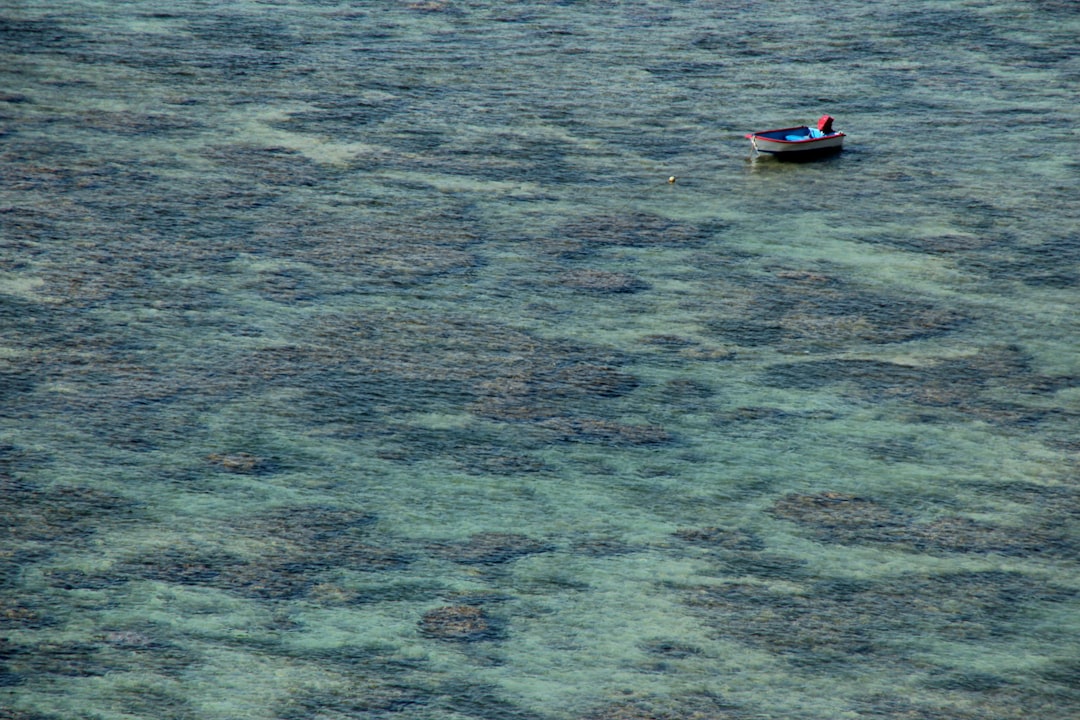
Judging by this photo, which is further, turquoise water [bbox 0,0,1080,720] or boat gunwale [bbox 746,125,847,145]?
boat gunwale [bbox 746,125,847,145]

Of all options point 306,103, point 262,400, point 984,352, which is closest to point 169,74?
point 306,103

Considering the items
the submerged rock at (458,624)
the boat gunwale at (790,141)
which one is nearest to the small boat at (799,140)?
the boat gunwale at (790,141)

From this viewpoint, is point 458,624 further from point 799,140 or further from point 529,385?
point 799,140

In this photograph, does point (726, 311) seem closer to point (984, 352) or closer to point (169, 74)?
point (984, 352)

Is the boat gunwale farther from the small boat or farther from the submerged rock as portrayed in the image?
the submerged rock

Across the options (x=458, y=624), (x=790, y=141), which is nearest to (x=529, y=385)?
(x=458, y=624)

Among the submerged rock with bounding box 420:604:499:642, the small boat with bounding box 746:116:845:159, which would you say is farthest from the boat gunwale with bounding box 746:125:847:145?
the submerged rock with bounding box 420:604:499:642
